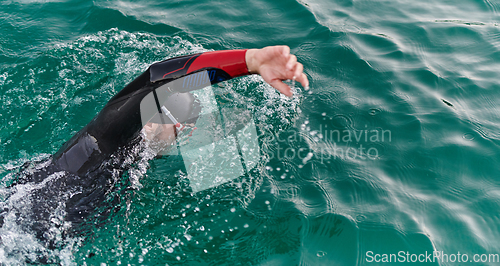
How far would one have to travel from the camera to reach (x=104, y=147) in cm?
244

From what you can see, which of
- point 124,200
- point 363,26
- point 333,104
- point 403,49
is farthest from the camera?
point 363,26

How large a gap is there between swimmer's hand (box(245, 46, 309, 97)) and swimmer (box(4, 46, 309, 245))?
1 cm

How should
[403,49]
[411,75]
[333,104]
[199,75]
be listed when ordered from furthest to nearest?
[403,49], [411,75], [333,104], [199,75]

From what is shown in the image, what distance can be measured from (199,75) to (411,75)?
2.85 meters

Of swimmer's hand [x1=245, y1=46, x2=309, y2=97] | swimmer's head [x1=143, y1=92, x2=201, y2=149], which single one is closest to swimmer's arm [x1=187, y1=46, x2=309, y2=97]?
swimmer's hand [x1=245, y1=46, x2=309, y2=97]

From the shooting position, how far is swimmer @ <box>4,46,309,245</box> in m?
2.30

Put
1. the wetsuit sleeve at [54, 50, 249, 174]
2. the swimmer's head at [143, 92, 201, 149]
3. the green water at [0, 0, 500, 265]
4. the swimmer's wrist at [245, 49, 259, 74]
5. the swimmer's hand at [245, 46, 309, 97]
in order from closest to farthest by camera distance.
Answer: the swimmer's hand at [245, 46, 309, 97], the swimmer's wrist at [245, 49, 259, 74], the wetsuit sleeve at [54, 50, 249, 174], the green water at [0, 0, 500, 265], the swimmer's head at [143, 92, 201, 149]

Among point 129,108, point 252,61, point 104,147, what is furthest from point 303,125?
point 104,147

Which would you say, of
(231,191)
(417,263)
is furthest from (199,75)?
(417,263)

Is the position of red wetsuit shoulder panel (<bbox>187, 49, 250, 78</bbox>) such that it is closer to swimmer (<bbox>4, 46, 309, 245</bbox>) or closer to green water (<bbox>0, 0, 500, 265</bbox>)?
swimmer (<bbox>4, 46, 309, 245</bbox>)

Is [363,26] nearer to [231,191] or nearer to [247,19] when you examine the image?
[247,19]

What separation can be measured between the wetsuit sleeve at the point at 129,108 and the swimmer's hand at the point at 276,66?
9 centimetres

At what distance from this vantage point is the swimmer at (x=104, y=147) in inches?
90.7

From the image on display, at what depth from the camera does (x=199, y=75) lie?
7.59 feet
